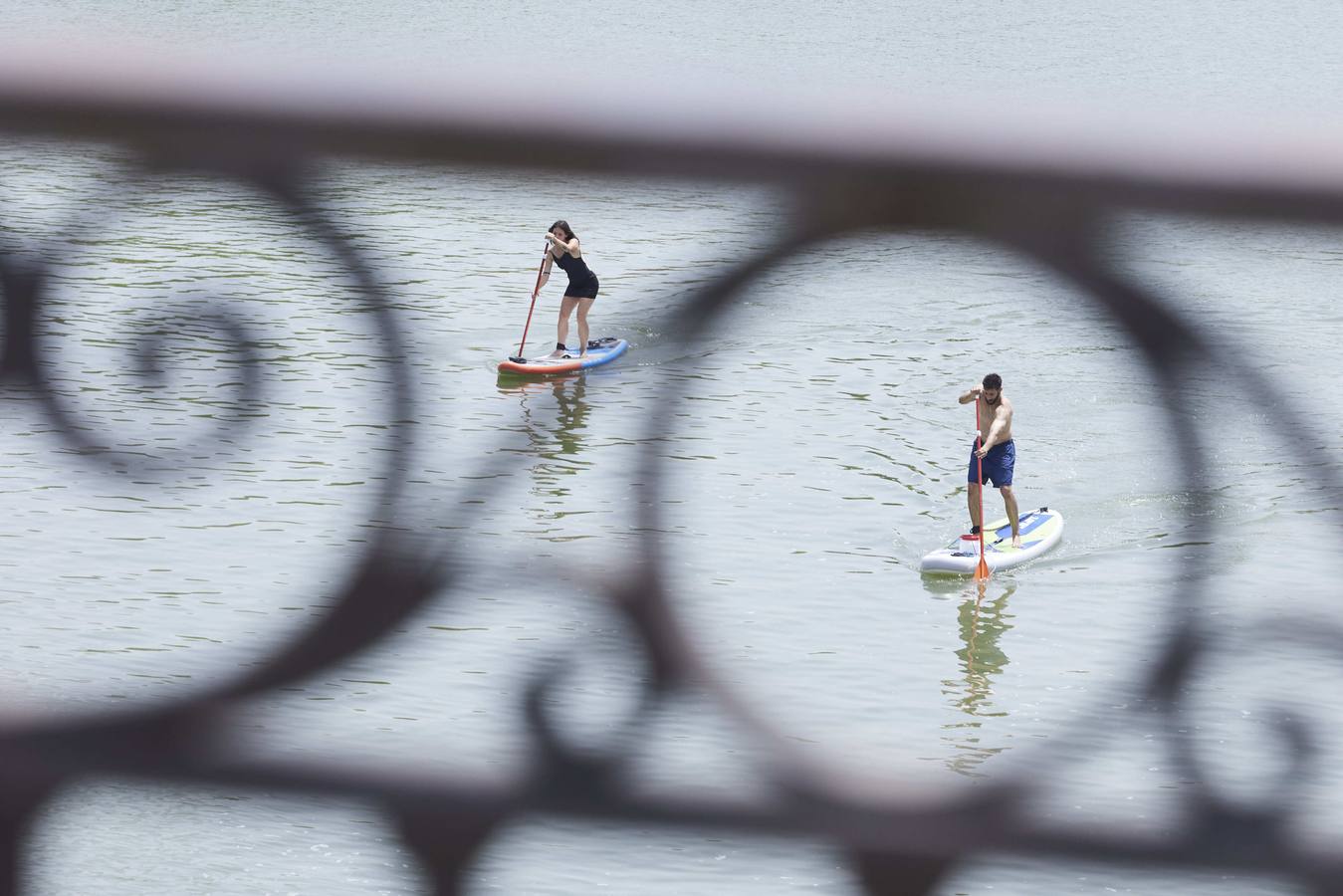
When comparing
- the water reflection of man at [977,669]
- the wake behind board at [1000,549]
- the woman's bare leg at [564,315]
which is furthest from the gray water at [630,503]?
the woman's bare leg at [564,315]

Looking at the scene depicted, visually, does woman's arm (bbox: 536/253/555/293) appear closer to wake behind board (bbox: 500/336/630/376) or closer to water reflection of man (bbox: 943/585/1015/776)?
water reflection of man (bbox: 943/585/1015/776)

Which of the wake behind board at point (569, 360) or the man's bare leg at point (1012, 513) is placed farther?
the wake behind board at point (569, 360)

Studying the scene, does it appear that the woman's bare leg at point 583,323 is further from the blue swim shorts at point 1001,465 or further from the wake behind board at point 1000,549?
the blue swim shorts at point 1001,465

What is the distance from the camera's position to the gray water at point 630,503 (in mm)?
2025

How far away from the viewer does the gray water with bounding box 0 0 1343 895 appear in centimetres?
203

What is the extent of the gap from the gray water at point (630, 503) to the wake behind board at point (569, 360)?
8.5 inches

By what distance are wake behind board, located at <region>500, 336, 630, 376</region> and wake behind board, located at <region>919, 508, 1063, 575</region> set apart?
20.5 ft

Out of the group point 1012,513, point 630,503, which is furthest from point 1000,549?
point 630,503

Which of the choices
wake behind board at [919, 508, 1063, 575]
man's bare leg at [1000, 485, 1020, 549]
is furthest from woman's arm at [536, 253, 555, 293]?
wake behind board at [919, 508, 1063, 575]

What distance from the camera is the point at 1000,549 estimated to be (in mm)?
16719

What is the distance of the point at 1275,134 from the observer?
1887 mm

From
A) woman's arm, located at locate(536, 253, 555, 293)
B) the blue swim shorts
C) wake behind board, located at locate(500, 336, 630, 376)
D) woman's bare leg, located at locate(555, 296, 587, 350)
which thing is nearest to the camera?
woman's arm, located at locate(536, 253, 555, 293)

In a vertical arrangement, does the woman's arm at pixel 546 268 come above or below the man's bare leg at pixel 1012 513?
above

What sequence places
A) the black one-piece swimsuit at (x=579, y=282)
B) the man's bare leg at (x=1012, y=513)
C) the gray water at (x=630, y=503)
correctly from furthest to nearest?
the black one-piece swimsuit at (x=579, y=282) < the man's bare leg at (x=1012, y=513) < the gray water at (x=630, y=503)
